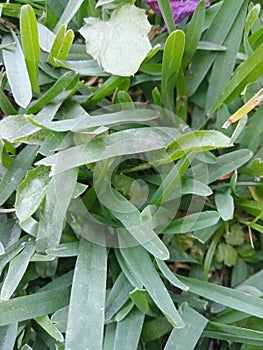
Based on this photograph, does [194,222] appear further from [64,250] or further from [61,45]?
[61,45]

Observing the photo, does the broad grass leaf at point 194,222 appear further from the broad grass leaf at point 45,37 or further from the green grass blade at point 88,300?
the broad grass leaf at point 45,37

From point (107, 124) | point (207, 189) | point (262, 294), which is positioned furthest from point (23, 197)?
point (262, 294)

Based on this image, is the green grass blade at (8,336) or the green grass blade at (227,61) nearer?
the green grass blade at (8,336)

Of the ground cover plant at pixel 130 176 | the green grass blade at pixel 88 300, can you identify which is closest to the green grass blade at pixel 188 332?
the ground cover plant at pixel 130 176

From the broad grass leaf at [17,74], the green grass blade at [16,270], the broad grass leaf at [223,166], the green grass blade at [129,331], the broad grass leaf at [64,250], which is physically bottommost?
the green grass blade at [129,331]

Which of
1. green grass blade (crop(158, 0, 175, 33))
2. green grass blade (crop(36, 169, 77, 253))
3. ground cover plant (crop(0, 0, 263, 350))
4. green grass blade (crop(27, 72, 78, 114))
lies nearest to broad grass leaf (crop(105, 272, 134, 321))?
ground cover plant (crop(0, 0, 263, 350))

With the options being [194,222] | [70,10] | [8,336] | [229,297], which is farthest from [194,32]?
[8,336]

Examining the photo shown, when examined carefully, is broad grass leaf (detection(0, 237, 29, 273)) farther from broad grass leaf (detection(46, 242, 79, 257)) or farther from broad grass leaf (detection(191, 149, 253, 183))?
broad grass leaf (detection(191, 149, 253, 183))

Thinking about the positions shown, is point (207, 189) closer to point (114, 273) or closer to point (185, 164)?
point (185, 164)
